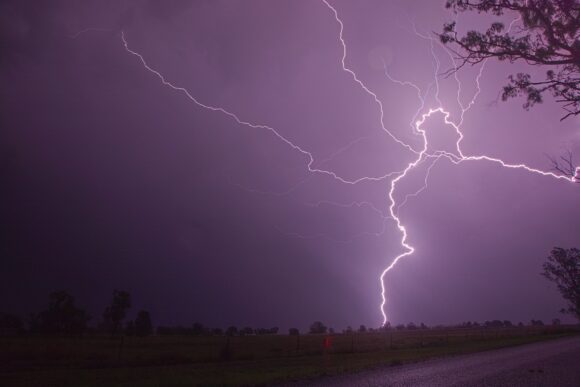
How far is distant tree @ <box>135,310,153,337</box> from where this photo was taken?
237ft

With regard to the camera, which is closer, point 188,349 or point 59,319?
point 188,349

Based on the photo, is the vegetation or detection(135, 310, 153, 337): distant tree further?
detection(135, 310, 153, 337): distant tree

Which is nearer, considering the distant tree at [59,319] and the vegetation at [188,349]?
the vegetation at [188,349]

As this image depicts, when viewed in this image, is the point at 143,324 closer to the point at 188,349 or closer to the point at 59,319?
the point at 59,319

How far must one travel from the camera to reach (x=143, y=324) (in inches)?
2933

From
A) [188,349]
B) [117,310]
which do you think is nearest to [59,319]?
[117,310]

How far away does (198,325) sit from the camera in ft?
336

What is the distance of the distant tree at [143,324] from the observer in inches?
2844

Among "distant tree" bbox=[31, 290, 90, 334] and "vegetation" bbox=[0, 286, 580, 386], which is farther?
"distant tree" bbox=[31, 290, 90, 334]

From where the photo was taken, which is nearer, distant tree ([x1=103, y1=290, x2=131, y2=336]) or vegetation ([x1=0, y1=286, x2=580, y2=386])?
vegetation ([x1=0, y1=286, x2=580, y2=386])

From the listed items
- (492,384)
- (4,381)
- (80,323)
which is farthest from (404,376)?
(80,323)

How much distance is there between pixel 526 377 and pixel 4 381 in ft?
49.7

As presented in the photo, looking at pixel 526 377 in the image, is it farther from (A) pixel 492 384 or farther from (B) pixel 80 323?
(B) pixel 80 323

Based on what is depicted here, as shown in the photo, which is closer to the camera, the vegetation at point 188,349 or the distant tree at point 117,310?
the vegetation at point 188,349
